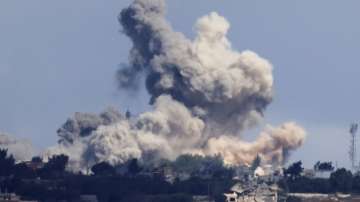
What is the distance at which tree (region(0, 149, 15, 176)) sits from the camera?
183m

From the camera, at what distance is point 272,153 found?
199m

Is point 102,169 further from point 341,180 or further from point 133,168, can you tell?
point 341,180

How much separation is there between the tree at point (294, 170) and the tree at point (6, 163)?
27516mm

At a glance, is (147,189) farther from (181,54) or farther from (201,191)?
(181,54)

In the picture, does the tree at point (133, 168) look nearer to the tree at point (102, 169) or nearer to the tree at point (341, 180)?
the tree at point (102, 169)

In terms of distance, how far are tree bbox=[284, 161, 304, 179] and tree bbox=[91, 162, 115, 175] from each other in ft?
58.8

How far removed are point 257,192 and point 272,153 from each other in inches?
1567

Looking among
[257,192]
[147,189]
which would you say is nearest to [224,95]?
[147,189]

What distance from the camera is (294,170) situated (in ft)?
641

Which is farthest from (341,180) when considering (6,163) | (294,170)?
(6,163)

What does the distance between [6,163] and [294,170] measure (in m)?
29.6

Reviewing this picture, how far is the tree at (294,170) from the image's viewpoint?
639ft

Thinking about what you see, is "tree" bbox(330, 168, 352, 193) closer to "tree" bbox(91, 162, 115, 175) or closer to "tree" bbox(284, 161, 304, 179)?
"tree" bbox(284, 161, 304, 179)

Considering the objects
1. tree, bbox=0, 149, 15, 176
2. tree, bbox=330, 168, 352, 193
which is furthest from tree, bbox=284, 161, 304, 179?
tree, bbox=0, 149, 15, 176
